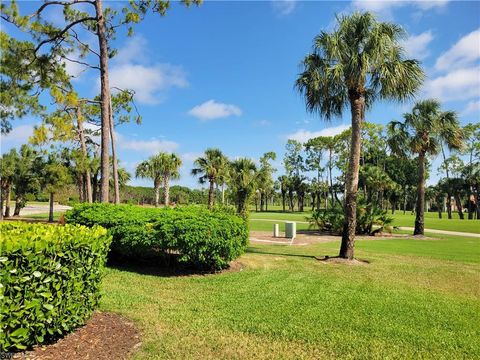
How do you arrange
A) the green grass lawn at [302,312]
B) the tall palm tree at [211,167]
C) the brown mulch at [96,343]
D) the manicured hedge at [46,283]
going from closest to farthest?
the manicured hedge at [46,283] < the brown mulch at [96,343] < the green grass lawn at [302,312] < the tall palm tree at [211,167]

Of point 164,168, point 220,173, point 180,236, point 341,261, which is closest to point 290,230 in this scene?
point 341,261

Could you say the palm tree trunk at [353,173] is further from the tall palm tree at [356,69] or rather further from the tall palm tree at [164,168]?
the tall palm tree at [164,168]

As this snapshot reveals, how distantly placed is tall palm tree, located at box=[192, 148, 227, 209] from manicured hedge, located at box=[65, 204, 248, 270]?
103 feet

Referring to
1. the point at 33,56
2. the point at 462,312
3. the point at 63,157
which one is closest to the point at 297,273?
the point at 462,312

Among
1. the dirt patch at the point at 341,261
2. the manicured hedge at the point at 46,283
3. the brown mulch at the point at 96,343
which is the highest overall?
the manicured hedge at the point at 46,283

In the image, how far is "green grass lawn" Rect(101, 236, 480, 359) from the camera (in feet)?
14.9

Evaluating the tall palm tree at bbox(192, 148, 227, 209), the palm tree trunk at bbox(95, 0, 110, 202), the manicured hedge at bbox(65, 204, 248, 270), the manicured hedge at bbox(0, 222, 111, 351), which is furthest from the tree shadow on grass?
the tall palm tree at bbox(192, 148, 227, 209)

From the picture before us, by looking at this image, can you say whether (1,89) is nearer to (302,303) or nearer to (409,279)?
(302,303)

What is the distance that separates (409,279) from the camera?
8852 millimetres

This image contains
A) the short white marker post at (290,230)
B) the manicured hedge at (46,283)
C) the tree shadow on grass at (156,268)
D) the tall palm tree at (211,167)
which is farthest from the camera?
the tall palm tree at (211,167)

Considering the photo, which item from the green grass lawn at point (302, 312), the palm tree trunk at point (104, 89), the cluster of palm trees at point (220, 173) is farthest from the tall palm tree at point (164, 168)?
the green grass lawn at point (302, 312)

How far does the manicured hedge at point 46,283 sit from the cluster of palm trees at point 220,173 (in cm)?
952

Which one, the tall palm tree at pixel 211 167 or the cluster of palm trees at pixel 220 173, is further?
the tall palm tree at pixel 211 167

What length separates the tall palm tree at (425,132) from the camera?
68.0 feet
